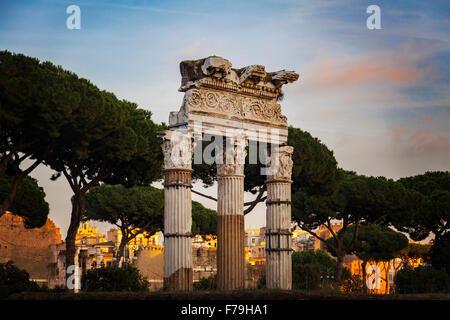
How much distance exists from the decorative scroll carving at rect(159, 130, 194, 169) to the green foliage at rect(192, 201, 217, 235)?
22096 millimetres

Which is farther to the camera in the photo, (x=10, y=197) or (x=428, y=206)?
(x=428, y=206)

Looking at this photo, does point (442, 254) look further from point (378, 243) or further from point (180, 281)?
point (180, 281)

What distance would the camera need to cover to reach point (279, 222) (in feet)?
80.0

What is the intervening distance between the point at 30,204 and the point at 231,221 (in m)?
10.5

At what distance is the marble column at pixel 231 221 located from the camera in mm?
22812

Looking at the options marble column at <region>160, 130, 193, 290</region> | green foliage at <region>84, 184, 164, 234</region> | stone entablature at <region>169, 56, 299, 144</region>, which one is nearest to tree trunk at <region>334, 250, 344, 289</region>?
green foliage at <region>84, 184, 164, 234</region>

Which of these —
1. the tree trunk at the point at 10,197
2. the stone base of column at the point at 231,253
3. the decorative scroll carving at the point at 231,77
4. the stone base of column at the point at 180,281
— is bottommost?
the stone base of column at the point at 180,281

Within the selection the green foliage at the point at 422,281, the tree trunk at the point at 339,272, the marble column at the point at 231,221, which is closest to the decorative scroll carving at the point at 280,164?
the marble column at the point at 231,221

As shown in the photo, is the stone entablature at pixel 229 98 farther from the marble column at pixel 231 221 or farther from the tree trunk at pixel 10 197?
the tree trunk at pixel 10 197

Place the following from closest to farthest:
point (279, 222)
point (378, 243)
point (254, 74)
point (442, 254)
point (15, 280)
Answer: point (15, 280) → point (254, 74) → point (279, 222) → point (442, 254) → point (378, 243)

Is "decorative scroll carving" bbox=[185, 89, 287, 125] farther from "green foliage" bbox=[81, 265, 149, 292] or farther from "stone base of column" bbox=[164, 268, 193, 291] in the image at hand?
"green foliage" bbox=[81, 265, 149, 292]

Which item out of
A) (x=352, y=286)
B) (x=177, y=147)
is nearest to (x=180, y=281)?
(x=177, y=147)

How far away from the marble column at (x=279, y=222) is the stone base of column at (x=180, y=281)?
11.5 feet
